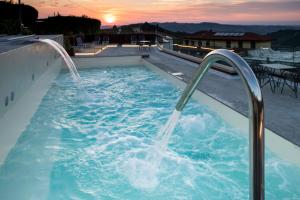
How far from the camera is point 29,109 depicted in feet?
18.5

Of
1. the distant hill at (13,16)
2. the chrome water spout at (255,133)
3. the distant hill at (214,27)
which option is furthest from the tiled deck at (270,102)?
the distant hill at (214,27)

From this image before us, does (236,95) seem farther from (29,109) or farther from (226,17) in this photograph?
(226,17)

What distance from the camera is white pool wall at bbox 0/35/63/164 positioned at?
3.89 metres

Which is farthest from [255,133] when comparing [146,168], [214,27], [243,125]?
[214,27]

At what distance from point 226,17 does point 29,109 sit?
72.5 feet

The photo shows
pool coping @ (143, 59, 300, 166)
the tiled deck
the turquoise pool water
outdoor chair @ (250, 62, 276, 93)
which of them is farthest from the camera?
outdoor chair @ (250, 62, 276, 93)

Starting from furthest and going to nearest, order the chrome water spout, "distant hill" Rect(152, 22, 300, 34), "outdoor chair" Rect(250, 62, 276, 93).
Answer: "distant hill" Rect(152, 22, 300, 34), "outdoor chair" Rect(250, 62, 276, 93), the chrome water spout

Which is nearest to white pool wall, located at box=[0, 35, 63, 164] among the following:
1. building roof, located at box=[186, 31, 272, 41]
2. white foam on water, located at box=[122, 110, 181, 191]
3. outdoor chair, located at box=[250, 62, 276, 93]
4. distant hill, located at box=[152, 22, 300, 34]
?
white foam on water, located at box=[122, 110, 181, 191]

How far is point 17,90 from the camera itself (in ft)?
14.9

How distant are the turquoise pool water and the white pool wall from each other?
0.20 metres

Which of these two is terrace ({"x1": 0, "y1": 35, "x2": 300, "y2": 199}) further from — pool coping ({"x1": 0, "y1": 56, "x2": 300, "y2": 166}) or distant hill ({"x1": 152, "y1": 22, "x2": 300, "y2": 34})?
distant hill ({"x1": 152, "y1": 22, "x2": 300, "y2": 34})

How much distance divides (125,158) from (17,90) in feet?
6.17

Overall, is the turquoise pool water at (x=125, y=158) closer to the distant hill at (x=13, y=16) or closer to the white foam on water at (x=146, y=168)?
the white foam on water at (x=146, y=168)

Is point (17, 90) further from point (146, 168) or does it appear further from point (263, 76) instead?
point (263, 76)
